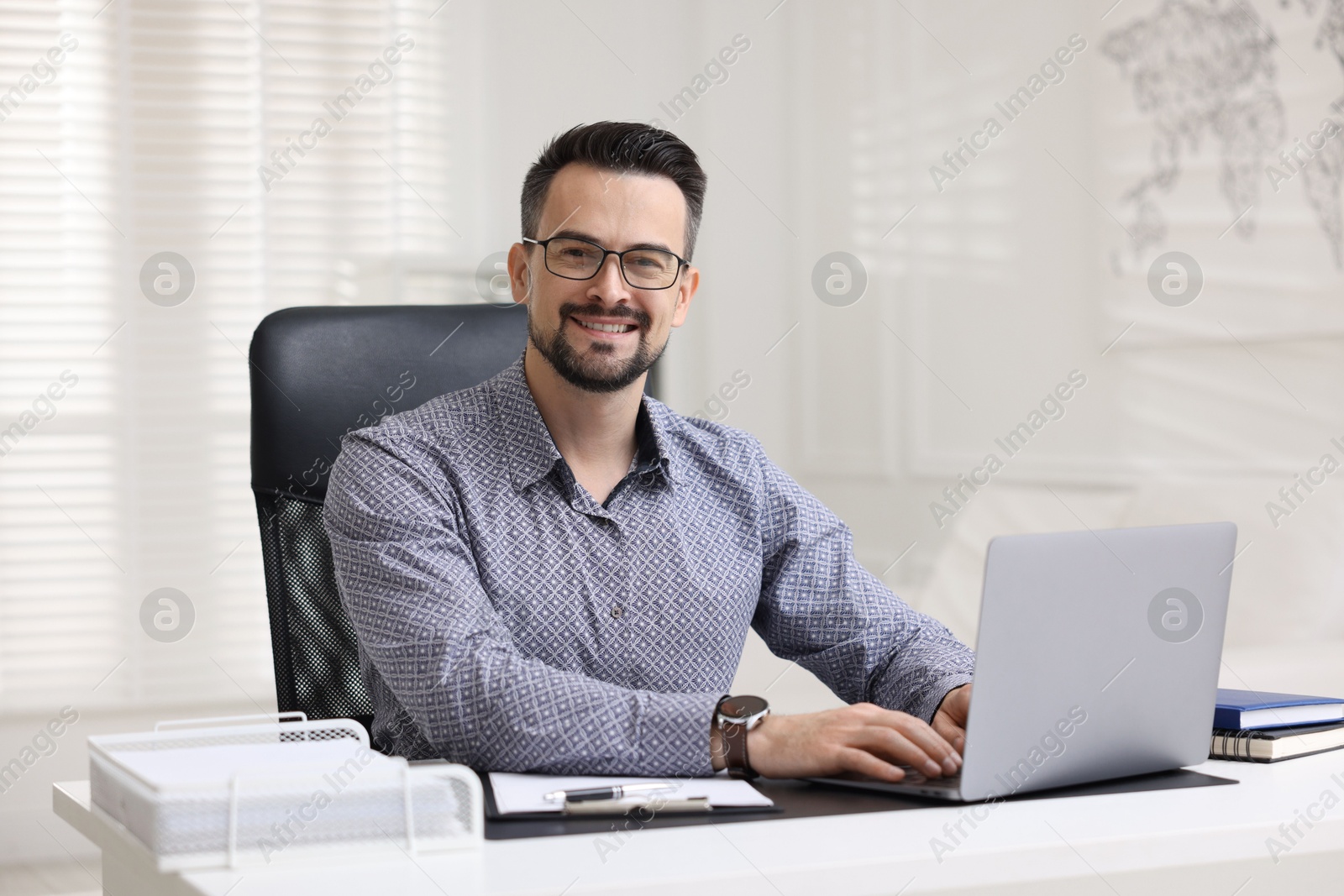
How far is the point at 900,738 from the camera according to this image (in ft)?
3.51

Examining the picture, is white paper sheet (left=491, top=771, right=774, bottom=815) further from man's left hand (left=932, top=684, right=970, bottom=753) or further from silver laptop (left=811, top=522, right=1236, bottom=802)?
man's left hand (left=932, top=684, right=970, bottom=753)

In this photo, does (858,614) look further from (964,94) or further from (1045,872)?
(964,94)

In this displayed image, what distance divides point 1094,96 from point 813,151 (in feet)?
2.51

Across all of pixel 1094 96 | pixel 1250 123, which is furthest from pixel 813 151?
pixel 1250 123

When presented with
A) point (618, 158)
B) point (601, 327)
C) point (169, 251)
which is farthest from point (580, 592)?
point (169, 251)

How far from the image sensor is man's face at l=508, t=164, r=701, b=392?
1459 mm

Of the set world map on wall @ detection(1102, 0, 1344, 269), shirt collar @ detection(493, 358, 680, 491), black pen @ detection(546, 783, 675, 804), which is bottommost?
black pen @ detection(546, 783, 675, 804)

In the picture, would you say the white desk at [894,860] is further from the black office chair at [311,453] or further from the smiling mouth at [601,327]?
the smiling mouth at [601,327]

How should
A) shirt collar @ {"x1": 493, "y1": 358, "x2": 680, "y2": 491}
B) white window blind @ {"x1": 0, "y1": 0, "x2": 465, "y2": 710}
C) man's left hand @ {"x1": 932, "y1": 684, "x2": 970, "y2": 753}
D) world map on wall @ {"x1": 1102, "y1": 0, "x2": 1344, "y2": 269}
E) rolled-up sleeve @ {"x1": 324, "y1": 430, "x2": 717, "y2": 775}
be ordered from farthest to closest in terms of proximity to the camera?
1. white window blind @ {"x1": 0, "y1": 0, "x2": 465, "y2": 710}
2. world map on wall @ {"x1": 1102, "y1": 0, "x2": 1344, "y2": 269}
3. shirt collar @ {"x1": 493, "y1": 358, "x2": 680, "y2": 491}
4. man's left hand @ {"x1": 932, "y1": 684, "x2": 970, "y2": 753}
5. rolled-up sleeve @ {"x1": 324, "y1": 430, "x2": 717, "y2": 775}

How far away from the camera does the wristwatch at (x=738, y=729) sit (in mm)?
1100

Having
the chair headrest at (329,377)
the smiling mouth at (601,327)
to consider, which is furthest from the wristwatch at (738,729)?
the chair headrest at (329,377)

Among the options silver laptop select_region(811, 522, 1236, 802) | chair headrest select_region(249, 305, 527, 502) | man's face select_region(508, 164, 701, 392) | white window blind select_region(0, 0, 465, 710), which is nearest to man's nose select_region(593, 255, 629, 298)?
man's face select_region(508, 164, 701, 392)

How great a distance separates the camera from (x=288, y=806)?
0.82 m

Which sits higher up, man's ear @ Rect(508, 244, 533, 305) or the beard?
man's ear @ Rect(508, 244, 533, 305)
